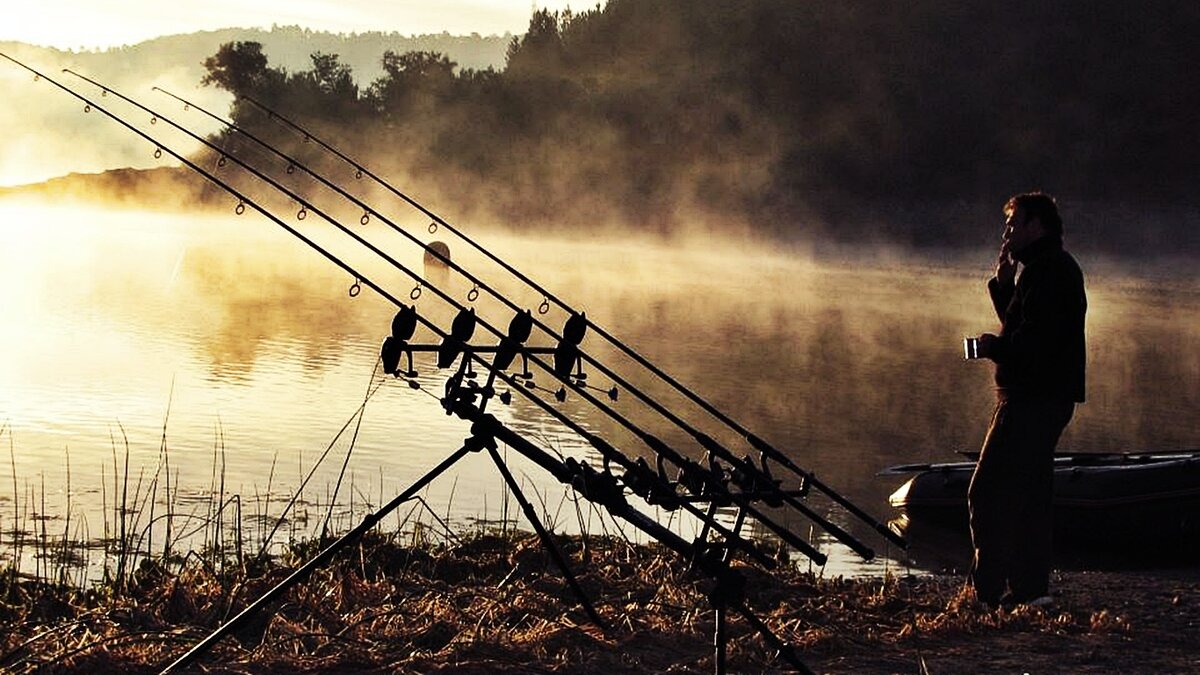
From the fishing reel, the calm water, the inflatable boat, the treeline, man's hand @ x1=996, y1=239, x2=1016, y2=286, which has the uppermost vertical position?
the treeline

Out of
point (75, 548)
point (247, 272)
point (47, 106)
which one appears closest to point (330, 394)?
point (75, 548)

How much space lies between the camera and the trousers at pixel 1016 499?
732cm

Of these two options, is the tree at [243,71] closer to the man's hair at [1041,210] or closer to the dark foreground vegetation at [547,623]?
the dark foreground vegetation at [547,623]

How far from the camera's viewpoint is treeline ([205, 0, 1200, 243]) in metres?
53.1

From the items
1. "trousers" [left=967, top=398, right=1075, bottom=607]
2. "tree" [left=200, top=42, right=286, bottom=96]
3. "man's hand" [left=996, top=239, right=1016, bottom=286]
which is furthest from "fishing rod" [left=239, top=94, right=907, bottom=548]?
"tree" [left=200, top=42, right=286, bottom=96]

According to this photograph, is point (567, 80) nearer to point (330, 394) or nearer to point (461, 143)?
point (461, 143)

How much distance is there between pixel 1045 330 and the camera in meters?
7.20

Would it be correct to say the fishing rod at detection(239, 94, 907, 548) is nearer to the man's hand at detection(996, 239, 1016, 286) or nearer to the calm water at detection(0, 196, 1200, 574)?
the calm water at detection(0, 196, 1200, 574)

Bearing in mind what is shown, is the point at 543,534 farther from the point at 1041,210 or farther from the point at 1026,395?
the point at 1041,210

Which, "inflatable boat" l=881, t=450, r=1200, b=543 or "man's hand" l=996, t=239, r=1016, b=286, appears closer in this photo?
"man's hand" l=996, t=239, r=1016, b=286

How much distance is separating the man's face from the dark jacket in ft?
0.10

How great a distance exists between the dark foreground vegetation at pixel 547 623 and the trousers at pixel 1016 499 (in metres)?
0.16

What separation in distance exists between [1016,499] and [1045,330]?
719 millimetres

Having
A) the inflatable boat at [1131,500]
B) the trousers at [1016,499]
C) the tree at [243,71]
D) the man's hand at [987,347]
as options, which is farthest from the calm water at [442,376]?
the tree at [243,71]
